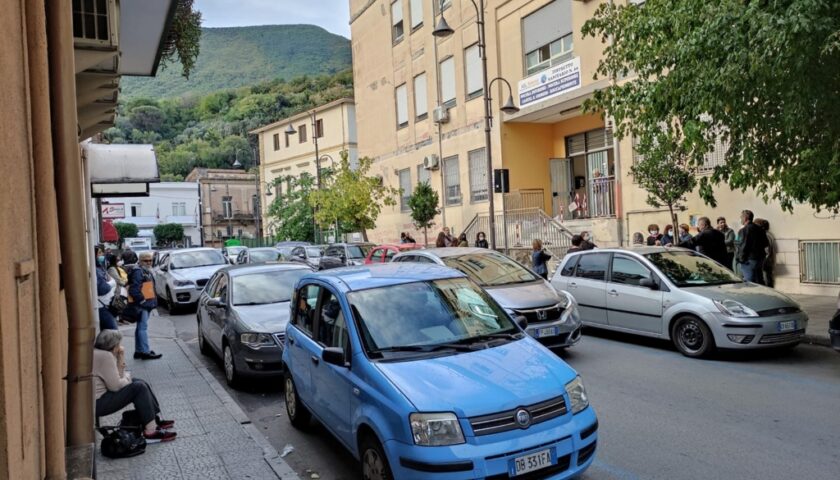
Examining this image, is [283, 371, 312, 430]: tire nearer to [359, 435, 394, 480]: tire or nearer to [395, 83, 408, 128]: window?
[359, 435, 394, 480]: tire

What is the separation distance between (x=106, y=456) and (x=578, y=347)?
6943 mm

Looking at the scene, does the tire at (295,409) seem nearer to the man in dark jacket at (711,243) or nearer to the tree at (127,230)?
the man in dark jacket at (711,243)

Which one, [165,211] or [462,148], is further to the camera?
[165,211]

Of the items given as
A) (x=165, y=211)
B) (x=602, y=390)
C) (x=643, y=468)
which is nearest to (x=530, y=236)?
(x=602, y=390)

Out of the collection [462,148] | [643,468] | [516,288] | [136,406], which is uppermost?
[462,148]

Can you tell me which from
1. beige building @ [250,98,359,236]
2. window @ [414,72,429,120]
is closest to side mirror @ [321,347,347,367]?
window @ [414,72,429,120]

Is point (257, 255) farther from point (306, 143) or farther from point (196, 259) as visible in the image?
point (306, 143)

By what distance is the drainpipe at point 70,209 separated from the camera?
341cm

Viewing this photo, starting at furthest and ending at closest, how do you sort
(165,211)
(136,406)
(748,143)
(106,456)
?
(165,211), (748,143), (136,406), (106,456)

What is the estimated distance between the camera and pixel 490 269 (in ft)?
34.1

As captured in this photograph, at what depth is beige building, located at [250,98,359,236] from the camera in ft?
136

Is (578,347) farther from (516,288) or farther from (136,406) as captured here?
(136,406)

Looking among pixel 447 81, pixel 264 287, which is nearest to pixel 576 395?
pixel 264 287

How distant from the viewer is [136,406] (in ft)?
19.6
